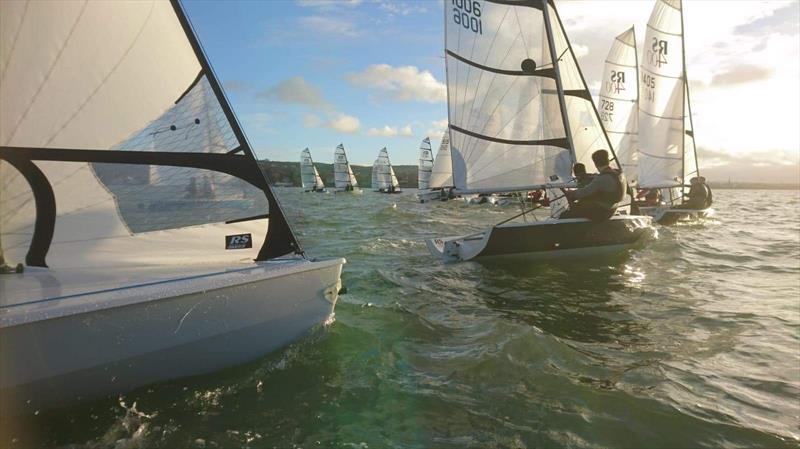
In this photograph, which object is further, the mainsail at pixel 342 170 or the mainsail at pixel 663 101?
the mainsail at pixel 342 170

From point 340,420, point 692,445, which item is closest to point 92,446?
point 340,420

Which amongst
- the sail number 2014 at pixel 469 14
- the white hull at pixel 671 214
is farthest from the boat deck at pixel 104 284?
the white hull at pixel 671 214

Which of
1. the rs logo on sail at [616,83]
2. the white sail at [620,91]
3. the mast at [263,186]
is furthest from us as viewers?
the rs logo on sail at [616,83]

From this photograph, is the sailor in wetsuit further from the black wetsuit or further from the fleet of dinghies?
the fleet of dinghies

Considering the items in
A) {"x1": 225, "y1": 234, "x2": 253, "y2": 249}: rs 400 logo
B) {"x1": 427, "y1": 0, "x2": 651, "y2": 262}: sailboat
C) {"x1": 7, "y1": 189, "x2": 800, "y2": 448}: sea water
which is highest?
{"x1": 427, "y1": 0, "x2": 651, "y2": 262}: sailboat

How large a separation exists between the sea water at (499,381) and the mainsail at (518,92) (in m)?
3.82

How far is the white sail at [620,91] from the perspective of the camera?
22.5 meters

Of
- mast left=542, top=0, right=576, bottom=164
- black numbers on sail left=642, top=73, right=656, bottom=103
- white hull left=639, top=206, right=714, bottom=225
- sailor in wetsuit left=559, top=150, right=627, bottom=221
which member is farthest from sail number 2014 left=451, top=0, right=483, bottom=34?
black numbers on sail left=642, top=73, right=656, bottom=103

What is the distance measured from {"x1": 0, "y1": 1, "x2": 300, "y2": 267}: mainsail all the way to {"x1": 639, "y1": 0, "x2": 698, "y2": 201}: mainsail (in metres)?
19.5

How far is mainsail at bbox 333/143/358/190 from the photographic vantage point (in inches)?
2362

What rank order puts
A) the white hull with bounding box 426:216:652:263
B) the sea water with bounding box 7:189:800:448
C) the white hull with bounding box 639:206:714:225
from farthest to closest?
the white hull with bounding box 639:206:714:225 < the white hull with bounding box 426:216:652:263 < the sea water with bounding box 7:189:800:448

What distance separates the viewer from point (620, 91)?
22922 mm

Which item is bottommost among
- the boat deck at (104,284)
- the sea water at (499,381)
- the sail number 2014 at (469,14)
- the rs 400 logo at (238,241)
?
the sea water at (499,381)

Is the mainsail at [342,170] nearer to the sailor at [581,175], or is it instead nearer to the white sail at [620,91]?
the white sail at [620,91]
